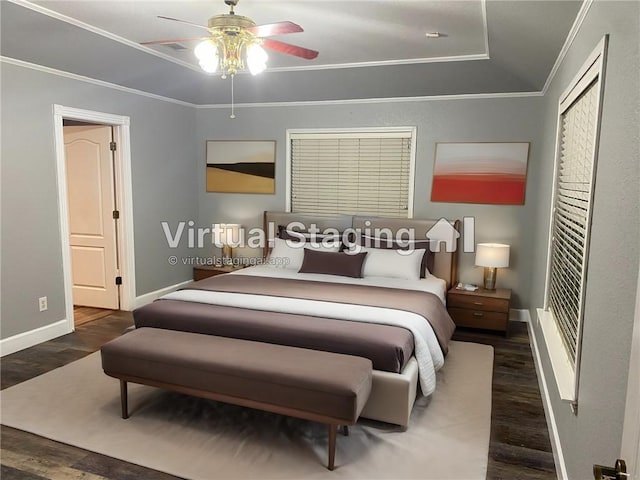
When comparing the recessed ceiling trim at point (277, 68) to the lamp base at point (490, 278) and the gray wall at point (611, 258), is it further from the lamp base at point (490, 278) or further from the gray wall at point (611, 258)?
the lamp base at point (490, 278)

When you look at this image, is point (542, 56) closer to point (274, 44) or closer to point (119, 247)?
point (274, 44)

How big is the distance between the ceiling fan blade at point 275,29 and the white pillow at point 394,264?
2.55 m

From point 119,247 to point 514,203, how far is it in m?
4.28

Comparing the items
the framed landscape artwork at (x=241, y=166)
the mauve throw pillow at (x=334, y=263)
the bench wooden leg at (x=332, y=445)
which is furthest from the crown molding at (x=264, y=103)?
the bench wooden leg at (x=332, y=445)

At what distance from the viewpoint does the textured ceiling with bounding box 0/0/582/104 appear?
288 cm

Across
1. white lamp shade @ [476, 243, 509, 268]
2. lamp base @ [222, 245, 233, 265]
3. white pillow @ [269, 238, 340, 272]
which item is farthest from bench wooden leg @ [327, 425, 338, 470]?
lamp base @ [222, 245, 233, 265]

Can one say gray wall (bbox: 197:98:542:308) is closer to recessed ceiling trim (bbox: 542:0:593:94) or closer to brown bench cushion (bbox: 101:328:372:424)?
recessed ceiling trim (bbox: 542:0:593:94)

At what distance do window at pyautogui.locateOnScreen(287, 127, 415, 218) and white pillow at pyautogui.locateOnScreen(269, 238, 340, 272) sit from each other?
83 centimetres

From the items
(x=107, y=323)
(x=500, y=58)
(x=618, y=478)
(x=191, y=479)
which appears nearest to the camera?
(x=618, y=478)

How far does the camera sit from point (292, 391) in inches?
96.9

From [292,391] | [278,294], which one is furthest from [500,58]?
[292,391]

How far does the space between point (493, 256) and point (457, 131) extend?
140 cm

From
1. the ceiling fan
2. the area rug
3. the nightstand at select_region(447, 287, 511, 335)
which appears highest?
the ceiling fan

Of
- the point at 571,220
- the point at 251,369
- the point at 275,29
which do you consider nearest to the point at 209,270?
the point at 251,369
